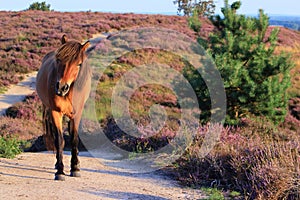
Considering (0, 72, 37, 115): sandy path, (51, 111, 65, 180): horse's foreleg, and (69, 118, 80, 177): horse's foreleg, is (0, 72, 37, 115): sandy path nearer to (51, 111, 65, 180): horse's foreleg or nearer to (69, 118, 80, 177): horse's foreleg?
(69, 118, 80, 177): horse's foreleg

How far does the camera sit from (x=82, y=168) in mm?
7359

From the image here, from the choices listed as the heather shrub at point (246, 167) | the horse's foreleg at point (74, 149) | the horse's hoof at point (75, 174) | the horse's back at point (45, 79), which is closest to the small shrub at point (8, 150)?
the horse's back at point (45, 79)

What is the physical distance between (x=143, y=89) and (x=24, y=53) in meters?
9.38

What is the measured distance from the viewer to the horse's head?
5.66 meters

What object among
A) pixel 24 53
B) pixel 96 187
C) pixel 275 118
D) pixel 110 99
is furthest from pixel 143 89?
pixel 96 187

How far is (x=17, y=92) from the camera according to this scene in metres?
20.1

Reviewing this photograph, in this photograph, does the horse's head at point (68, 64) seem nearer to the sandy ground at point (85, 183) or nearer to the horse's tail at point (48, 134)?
the sandy ground at point (85, 183)

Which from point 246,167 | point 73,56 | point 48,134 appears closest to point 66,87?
point 73,56

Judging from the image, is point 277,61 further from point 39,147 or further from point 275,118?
point 39,147

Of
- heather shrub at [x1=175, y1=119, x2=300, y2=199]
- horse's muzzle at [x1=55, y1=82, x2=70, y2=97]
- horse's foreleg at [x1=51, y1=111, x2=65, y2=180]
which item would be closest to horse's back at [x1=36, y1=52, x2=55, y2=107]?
horse's foreleg at [x1=51, y1=111, x2=65, y2=180]

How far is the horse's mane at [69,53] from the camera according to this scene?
5.85 m

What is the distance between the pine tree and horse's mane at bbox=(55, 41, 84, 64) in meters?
8.36

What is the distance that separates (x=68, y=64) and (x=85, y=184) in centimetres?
172

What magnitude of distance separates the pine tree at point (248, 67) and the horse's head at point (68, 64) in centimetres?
837
